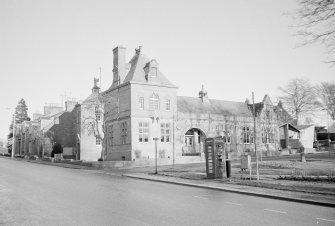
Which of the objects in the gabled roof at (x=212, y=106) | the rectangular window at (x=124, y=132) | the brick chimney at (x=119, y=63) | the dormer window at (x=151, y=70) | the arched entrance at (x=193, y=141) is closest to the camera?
the rectangular window at (x=124, y=132)

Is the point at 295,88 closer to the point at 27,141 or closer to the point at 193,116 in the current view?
the point at 193,116

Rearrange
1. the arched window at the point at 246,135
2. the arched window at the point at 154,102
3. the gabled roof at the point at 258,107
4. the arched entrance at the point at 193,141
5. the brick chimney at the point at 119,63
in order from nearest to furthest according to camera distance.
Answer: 1. the arched window at the point at 154,102
2. the brick chimney at the point at 119,63
3. the arched entrance at the point at 193,141
4. the arched window at the point at 246,135
5. the gabled roof at the point at 258,107

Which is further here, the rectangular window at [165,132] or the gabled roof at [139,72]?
the rectangular window at [165,132]

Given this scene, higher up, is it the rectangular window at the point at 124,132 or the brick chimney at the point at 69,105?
the brick chimney at the point at 69,105

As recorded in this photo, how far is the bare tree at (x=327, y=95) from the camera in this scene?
67.9 meters

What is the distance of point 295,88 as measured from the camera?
225 feet

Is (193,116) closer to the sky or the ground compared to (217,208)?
closer to the sky

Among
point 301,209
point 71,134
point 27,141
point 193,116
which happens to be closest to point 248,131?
point 193,116

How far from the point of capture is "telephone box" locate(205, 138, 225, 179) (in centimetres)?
2205

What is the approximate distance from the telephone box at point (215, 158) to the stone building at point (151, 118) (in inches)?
681

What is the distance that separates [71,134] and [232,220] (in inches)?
2584

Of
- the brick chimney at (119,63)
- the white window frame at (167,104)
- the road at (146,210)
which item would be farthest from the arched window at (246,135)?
the road at (146,210)

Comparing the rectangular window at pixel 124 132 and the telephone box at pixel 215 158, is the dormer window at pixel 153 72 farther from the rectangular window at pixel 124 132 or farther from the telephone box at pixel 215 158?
the telephone box at pixel 215 158

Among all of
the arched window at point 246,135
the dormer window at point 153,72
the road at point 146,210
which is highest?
the dormer window at point 153,72
